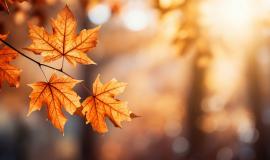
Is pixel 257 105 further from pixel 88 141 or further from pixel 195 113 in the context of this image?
pixel 88 141

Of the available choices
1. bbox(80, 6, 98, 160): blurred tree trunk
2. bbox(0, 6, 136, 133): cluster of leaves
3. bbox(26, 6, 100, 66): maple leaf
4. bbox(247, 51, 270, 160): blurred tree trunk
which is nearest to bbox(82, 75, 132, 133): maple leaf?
bbox(0, 6, 136, 133): cluster of leaves

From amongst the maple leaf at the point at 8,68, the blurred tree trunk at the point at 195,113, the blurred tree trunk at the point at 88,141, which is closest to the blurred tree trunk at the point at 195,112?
the blurred tree trunk at the point at 195,113

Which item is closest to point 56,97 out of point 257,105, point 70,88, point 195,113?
point 70,88

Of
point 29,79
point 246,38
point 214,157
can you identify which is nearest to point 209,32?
point 246,38

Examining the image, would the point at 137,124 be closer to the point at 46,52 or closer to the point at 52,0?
the point at 52,0

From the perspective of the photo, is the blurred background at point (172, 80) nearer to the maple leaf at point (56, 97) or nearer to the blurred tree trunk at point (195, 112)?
the blurred tree trunk at point (195, 112)
